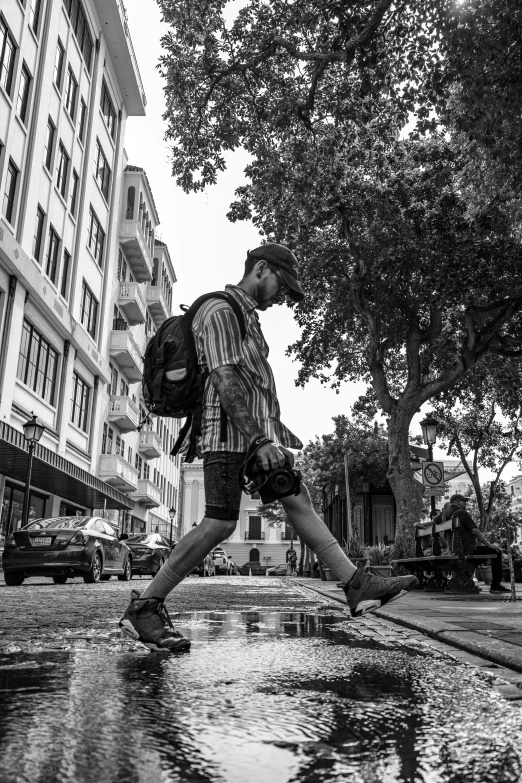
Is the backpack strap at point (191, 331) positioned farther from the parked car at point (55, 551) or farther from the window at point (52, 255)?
the window at point (52, 255)

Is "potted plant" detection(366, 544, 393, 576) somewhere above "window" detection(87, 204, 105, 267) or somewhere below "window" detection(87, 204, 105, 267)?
below

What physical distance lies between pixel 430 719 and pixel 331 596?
8.17 m

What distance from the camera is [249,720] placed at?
203 centimetres

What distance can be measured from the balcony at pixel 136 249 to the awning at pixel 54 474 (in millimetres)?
12338

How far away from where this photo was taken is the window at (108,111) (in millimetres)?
32562

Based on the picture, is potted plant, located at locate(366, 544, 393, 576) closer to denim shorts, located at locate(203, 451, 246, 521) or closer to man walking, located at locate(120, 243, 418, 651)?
man walking, located at locate(120, 243, 418, 651)

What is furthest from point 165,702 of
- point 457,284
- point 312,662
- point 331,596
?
point 457,284

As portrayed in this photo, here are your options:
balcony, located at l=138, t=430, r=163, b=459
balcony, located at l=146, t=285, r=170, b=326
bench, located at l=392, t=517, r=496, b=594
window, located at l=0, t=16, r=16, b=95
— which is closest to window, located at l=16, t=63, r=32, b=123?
window, located at l=0, t=16, r=16, b=95

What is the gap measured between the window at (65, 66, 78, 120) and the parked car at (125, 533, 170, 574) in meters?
15.0

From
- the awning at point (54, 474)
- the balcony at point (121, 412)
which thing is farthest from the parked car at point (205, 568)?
the balcony at point (121, 412)

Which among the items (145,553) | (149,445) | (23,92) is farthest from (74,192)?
(149,445)

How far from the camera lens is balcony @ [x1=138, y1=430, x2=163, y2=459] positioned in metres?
43.2

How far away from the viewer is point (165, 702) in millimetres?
2281

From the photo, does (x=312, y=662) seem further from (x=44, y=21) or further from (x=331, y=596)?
(x=44, y=21)
